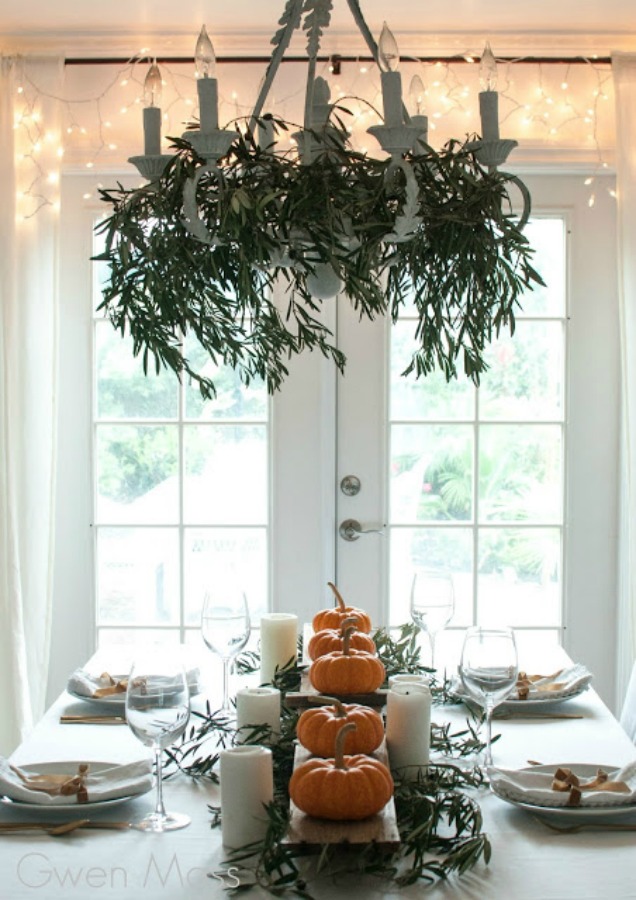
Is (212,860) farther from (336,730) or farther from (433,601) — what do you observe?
(433,601)

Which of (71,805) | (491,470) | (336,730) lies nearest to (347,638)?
(336,730)

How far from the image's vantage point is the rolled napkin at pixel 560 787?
1.57 metres

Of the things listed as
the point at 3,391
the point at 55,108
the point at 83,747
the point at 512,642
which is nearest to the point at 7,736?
the point at 3,391

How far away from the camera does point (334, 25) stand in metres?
3.14

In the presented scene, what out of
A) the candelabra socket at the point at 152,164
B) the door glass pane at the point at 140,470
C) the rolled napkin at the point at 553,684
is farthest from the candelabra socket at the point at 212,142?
the door glass pane at the point at 140,470

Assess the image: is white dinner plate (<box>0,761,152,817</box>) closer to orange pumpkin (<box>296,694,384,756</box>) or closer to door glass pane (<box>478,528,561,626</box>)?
orange pumpkin (<box>296,694,384,756</box>)

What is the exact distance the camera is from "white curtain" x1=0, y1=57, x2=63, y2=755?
3.16m

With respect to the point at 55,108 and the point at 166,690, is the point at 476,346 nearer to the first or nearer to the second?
the point at 166,690

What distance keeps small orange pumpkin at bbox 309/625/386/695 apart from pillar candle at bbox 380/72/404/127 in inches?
31.7

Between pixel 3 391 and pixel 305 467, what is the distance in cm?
90

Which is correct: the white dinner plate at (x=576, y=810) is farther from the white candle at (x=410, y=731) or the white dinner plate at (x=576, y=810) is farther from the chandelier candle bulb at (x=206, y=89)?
the chandelier candle bulb at (x=206, y=89)

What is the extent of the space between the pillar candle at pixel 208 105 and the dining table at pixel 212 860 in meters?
0.94

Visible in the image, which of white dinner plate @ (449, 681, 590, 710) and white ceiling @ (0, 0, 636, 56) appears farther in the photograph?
white ceiling @ (0, 0, 636, 56)

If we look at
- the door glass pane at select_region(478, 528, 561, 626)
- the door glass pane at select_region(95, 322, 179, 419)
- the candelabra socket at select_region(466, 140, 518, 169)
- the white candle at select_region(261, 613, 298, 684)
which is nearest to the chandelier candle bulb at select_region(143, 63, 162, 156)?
the candelabra socket at select_region(466, 140, 518, 169)
